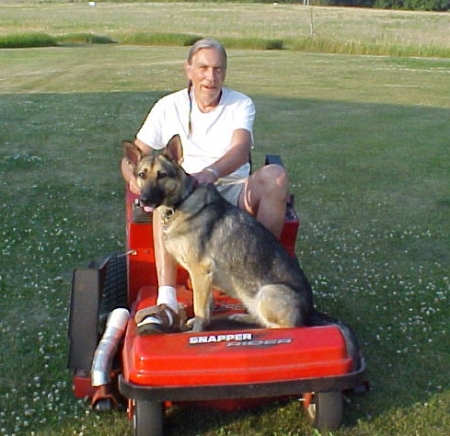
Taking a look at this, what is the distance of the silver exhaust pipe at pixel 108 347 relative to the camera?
12.4ft

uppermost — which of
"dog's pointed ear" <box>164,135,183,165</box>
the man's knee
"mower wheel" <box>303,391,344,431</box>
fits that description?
"dog's pointed ear" <box>164,135,183,165</box>

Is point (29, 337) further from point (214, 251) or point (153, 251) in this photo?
point (214, 251)

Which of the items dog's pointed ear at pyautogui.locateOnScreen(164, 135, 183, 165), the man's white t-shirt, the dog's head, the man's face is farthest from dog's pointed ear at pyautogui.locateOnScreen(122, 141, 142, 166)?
the man's face

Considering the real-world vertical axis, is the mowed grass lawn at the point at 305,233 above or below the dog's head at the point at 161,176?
below

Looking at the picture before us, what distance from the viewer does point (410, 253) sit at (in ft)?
21.4

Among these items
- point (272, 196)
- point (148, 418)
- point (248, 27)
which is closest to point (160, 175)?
point (272, 196)

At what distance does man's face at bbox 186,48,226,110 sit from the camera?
466 cm

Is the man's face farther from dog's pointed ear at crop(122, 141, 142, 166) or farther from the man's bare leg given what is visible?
dog's pointed ear at crop(122, 141, 142, 166)

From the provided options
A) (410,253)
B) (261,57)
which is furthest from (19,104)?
(261,57)

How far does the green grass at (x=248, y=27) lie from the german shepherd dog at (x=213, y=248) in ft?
97.0

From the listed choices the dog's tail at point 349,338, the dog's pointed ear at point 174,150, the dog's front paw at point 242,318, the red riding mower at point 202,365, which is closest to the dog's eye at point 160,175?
the dog's pointed ear at point 174,150

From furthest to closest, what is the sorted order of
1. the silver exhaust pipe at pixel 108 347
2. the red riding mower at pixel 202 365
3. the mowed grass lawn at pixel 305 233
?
the mowed grass lawn at pixel 305 233 < the silver exhaust pipe at pixel 108 347 < the red riding mower at pixel 202 365

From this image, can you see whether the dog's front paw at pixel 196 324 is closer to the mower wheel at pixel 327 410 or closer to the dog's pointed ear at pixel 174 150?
the mower wheel at pixel 327 410

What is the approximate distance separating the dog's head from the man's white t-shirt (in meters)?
0.68
